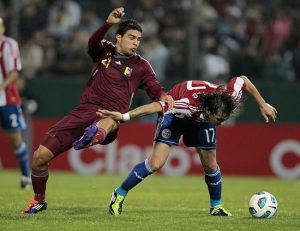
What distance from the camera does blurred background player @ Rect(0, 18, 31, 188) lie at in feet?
45.3

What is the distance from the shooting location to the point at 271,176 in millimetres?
18578

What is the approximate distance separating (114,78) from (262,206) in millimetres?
2338

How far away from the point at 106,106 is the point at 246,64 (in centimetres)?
992

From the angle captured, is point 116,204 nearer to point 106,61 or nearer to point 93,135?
point 93,135

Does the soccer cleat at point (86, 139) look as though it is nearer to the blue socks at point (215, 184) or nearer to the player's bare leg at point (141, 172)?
the player's bare leg at point (141, 172)

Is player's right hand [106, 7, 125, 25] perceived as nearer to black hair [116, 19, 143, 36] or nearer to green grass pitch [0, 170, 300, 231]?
black hair [116, 19, 143, 36]

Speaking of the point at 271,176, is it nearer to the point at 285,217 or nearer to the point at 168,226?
the point at 285,217

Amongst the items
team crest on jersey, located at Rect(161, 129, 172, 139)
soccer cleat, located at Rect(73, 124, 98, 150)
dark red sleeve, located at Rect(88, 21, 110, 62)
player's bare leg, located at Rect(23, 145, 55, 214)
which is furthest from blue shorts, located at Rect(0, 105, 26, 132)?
soccer cleat, located at Rect(73, 124, 98, 150)

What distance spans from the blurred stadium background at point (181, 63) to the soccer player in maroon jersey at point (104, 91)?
8.73m

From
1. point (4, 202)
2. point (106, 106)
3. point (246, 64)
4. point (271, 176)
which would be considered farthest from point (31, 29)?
point (106, 106)

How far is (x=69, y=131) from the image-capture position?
31.9ft

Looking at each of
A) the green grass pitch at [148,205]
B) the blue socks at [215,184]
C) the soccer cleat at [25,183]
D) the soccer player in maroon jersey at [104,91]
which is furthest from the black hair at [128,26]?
the soccer cleat at [25,183]

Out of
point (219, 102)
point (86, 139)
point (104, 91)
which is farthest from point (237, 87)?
point (86, 139)

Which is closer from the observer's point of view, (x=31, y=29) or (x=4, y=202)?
(x=4, y=202)
